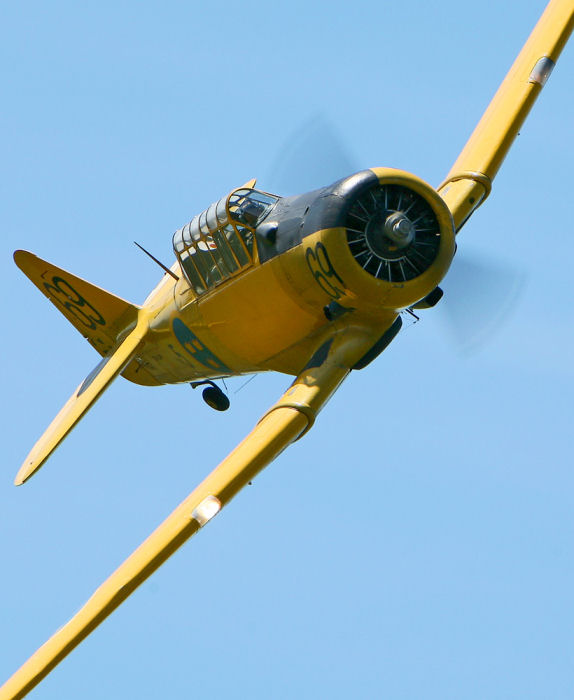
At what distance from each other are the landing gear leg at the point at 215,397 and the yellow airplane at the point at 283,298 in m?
→ 0.02

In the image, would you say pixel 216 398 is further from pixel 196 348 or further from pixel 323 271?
pixel 323 271

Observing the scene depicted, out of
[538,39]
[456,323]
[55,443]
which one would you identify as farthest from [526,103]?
[55,443]

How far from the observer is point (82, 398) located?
992 inches

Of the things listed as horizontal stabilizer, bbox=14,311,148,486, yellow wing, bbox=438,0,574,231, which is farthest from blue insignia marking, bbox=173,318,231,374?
yellow wing, bbox=438,0,574,231

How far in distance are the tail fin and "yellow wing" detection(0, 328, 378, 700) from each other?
4.86m

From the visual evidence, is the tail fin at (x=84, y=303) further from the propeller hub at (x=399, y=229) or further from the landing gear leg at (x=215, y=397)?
the propeller hub at (x=399, y=229)

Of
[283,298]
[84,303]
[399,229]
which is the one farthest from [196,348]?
[399,229]

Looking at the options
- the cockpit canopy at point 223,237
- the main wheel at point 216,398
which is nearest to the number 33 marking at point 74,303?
the main wheel at point 216,398

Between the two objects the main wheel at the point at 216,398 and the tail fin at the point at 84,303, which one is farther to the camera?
the tail fin at the point at 84,303

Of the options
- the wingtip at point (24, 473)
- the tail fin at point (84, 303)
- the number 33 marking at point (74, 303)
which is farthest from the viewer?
the number 33 marking at point (74, 303)

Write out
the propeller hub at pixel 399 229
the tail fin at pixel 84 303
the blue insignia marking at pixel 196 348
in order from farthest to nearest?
the tail fin at pixel 84 303 → the blue insignia marking at pixel 196 348 → the propeller hub at pixel 399 229

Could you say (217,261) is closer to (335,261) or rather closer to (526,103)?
(335,261)

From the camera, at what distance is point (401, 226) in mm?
21281

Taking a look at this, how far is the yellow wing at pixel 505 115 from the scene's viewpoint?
80.1ft
